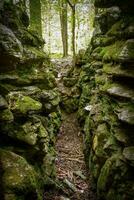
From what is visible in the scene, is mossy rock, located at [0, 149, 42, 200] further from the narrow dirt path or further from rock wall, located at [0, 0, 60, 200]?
the narrow dirt path

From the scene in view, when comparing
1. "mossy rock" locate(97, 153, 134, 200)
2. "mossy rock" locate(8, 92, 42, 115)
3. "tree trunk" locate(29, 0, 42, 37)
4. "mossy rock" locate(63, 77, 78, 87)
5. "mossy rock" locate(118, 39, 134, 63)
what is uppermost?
"tree trunk" locate(29, 0, 42, 37)

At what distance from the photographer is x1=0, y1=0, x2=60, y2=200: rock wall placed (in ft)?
14.6

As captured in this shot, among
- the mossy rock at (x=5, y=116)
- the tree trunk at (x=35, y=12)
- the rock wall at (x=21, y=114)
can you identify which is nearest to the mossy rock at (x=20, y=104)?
the rock wall at (x=21, y=114)

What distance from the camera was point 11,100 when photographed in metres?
5.53

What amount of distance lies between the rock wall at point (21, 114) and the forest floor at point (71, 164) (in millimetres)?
495

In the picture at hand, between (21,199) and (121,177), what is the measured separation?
2.16 meters

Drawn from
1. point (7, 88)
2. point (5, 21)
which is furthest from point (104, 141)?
point (5, 21)

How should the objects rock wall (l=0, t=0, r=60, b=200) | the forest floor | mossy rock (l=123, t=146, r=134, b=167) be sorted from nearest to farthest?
rock wall (l=0, t=0, r=60, b=200), mossy rock (l=123, t=146, r=134, b=167), the forest floor

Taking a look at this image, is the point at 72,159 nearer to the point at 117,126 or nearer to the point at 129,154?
the point at 117,126

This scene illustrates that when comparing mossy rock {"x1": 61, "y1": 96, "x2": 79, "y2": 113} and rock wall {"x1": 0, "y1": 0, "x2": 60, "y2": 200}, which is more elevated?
rock wall {"x1": 0, "y1": 0, "x2": 60, "y2": 200}

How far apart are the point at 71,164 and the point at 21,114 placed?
3112mm

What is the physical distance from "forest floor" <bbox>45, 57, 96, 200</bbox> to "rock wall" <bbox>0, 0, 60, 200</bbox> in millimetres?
495

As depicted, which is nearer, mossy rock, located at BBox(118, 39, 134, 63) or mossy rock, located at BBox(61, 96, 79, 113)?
mossy rock, located at BBox(118, 39, 134, 63)

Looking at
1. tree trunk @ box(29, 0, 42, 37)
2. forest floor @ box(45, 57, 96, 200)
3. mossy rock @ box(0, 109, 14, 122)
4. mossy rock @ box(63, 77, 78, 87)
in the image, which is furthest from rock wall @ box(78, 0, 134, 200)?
tree trunk @ box(29, 0, 42, 37)
